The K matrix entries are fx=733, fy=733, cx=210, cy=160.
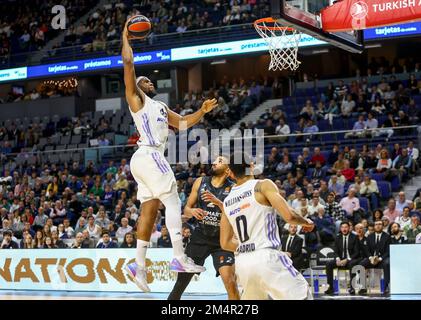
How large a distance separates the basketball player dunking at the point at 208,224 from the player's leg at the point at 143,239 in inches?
30.3

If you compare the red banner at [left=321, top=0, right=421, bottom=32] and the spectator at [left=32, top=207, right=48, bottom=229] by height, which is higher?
→ the red banner at [left=321, top=0, right=421, bottom=32]

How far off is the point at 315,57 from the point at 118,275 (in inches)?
624

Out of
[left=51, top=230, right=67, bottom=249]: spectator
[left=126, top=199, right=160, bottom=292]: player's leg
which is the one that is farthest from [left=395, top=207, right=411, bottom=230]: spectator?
[left=126, top=199, right=160, bottom=292]: player's leg

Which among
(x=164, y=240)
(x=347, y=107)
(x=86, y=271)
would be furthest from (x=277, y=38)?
(x=347, y=107)

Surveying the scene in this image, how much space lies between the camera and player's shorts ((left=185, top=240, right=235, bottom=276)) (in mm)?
8148

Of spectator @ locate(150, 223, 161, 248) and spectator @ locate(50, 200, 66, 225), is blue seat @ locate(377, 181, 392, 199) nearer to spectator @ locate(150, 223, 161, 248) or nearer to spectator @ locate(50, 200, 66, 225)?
spectator @ locate(150, 223, 161, 248)

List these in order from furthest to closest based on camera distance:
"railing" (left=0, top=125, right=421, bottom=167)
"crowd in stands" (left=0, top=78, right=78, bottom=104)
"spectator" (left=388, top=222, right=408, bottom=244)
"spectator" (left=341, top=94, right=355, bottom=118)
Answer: "crowd in stands" (left=0, top=78, right=78, bottom=104) → "spectator" (left=341, top=94, right=355, bottom=118) → "railing" (left=0, top=125, right=421, bottom=167) → "spectator" (left=388, top=222, right=408, bottom=244)

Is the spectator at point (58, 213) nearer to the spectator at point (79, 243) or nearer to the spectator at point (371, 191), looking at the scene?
the spectator at point (79, 243)

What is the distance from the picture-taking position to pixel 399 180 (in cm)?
1521

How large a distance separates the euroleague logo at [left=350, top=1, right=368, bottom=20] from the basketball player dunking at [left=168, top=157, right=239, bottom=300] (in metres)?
2.91

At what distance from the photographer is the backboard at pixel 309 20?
9.23 meters

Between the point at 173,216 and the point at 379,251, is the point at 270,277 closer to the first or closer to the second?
the point at 173,216

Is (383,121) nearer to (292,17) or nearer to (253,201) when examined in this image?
(292,17)
